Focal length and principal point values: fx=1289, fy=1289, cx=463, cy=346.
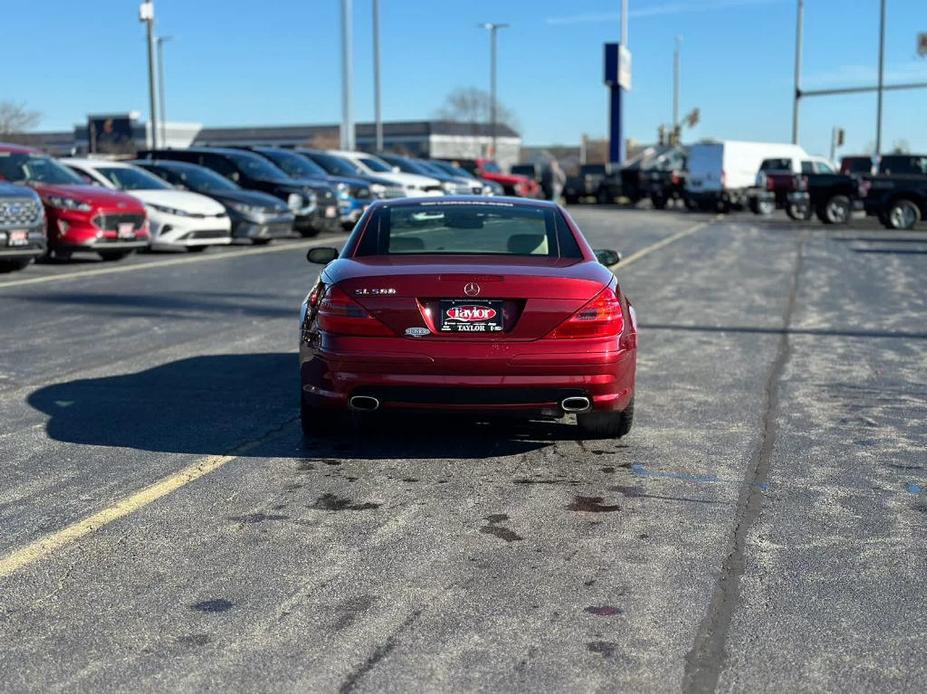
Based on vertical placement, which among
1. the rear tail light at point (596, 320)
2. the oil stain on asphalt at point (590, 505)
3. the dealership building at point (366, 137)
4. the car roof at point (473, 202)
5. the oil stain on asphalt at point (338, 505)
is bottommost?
the oil stain on asphalt at point (590, 505)

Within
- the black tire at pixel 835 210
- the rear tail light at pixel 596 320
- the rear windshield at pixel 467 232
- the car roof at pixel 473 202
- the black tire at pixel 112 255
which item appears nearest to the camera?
the rear tail light at pixel 596 320

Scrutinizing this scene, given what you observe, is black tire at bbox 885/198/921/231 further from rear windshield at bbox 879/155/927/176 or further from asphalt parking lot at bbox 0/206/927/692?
asphalt parking lot at bbox 0/206/927/692

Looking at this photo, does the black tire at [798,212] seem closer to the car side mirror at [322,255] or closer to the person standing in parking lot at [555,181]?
the person standing in parking lot at [555,181]

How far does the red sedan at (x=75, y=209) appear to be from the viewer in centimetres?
1773

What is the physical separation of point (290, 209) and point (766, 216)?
71.2ft

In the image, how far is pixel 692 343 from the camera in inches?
436

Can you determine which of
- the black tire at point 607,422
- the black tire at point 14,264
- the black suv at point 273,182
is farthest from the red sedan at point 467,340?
the black suv at point 273,182

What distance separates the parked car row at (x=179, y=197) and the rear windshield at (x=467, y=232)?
8.90 meters

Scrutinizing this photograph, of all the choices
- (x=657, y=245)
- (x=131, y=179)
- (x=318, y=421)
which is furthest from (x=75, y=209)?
(x=318, y=421)

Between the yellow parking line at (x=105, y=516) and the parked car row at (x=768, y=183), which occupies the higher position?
the parked car row at (x=768, y=183)

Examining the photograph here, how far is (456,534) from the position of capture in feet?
17.1

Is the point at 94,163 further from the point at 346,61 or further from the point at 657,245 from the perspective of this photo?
the point at 346,61

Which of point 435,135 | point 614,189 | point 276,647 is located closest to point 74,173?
point 276,647

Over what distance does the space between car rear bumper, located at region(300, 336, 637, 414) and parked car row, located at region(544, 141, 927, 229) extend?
27.2m
